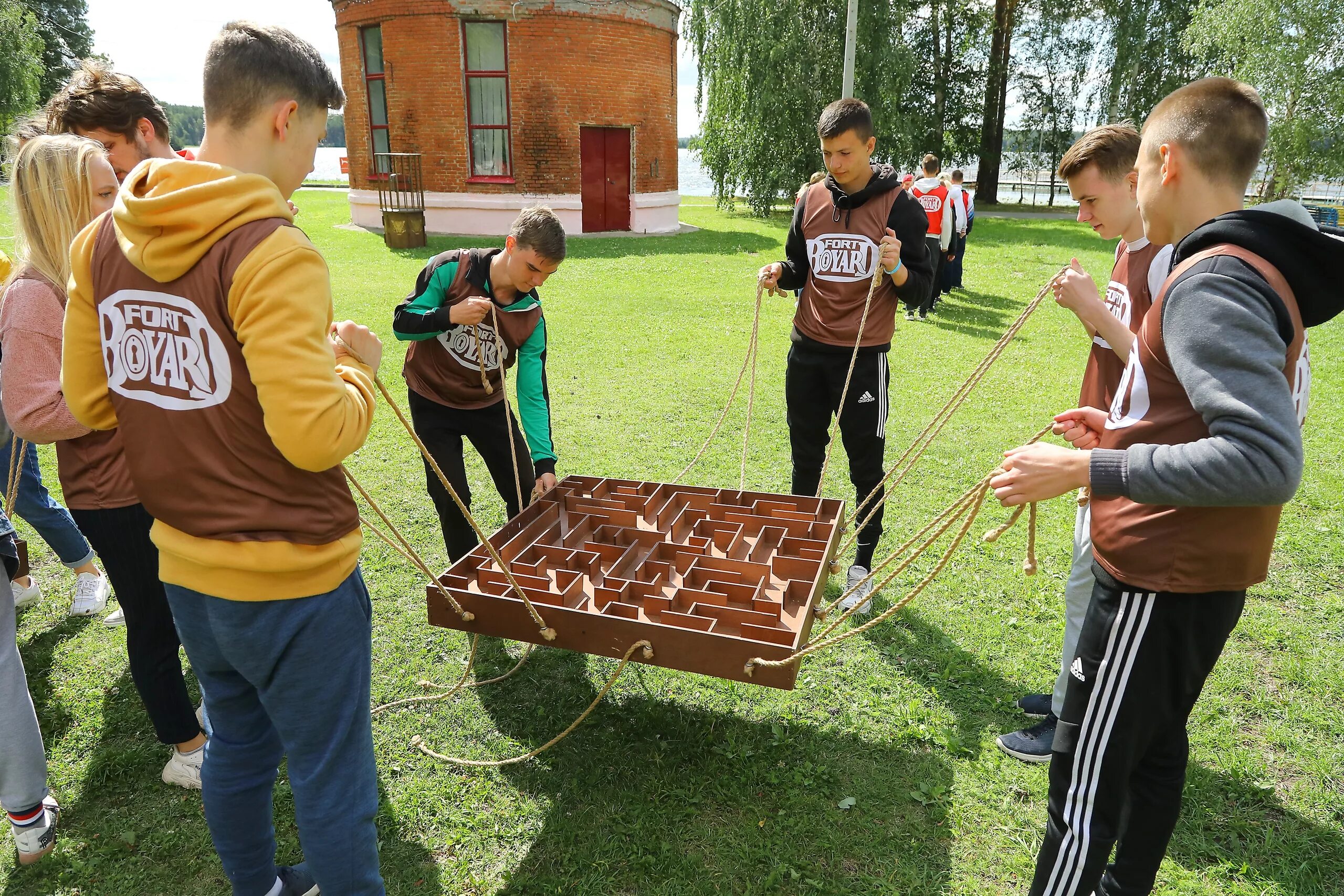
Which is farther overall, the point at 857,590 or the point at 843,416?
the point at 857,590

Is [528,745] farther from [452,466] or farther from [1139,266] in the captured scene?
[1139,266]

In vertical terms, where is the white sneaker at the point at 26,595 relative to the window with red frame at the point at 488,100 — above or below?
below

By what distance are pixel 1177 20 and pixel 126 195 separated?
35.5m

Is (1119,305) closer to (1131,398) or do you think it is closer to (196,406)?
(1131,398)

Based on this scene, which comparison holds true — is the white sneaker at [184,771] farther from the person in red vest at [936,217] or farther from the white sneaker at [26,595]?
the person in red vest at [936,217]

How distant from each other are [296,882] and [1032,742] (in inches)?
108

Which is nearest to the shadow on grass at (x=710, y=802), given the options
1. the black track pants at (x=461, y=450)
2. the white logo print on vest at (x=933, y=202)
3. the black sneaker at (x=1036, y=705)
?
the black sneaker at (x=1036, y=705)

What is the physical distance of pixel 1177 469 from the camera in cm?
173

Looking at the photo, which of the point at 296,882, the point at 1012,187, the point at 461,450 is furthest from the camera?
the point at 1012,187

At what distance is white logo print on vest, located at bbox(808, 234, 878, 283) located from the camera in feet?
13.2

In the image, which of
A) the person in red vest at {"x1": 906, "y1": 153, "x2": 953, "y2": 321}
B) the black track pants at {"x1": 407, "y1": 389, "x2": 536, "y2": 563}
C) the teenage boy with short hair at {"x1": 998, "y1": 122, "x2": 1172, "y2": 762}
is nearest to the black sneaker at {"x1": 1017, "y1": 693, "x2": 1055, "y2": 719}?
the teenage boy with short hair at {"x1": 998, "y1": 122, "x2": 1172, "y2": 762}

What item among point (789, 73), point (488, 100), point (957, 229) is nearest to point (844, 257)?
point (957, 229)

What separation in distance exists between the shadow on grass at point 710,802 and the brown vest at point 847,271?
1859 mm

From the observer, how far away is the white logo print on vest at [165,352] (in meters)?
1.70
